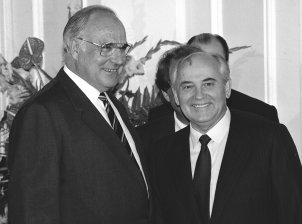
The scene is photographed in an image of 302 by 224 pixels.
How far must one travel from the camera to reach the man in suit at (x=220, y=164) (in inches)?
102

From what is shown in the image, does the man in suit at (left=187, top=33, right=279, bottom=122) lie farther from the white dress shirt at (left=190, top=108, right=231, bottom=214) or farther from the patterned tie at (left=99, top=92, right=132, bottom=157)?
the patterned tie at (left=99, top=92, right=132, bottom=157)

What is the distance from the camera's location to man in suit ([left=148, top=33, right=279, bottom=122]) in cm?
362

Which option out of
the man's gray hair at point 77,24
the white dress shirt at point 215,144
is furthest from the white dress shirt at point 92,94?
the white dress shirt at point 215,144

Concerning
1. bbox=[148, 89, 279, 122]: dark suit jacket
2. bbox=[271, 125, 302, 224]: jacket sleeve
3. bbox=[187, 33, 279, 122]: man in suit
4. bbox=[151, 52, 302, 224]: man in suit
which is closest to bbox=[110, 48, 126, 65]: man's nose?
bbox=[151, 52, 302, 224]: man in suit

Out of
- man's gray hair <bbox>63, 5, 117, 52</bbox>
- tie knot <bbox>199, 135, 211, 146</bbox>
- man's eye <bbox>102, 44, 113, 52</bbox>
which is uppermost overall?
man's gray hair <bbox>63, 5, 117, 52</bbox>

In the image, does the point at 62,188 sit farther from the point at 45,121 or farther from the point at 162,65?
the point at 162,65

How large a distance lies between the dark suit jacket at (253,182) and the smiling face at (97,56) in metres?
0.52

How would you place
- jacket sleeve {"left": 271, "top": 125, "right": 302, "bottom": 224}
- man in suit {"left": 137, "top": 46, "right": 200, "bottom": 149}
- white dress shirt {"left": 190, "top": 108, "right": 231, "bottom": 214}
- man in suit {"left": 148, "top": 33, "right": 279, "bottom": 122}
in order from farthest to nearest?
man in suit {"left": 148, "top": 33, "right": 279, "bottom": 122} < man in suit {"left": 137, "top": 46, "right": 200, "bottom": 149} < white dress shirt {"left": 190, "top": 108, "right": 231, "bottom": 214} < jacket sleeve {"left": 271, "top": 125, "right": 302, "bottom": 224}

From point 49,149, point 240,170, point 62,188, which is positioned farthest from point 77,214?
point 240,170

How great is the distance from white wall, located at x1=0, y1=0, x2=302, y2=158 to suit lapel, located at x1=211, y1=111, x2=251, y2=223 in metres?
1.73

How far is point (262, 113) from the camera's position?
143 inches

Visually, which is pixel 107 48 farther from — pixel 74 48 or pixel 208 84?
pixel 208 84

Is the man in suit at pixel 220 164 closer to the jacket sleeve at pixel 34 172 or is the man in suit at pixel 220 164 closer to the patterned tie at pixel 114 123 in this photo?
the patterned tie at pixel 114 123

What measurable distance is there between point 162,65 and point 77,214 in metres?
1.27
